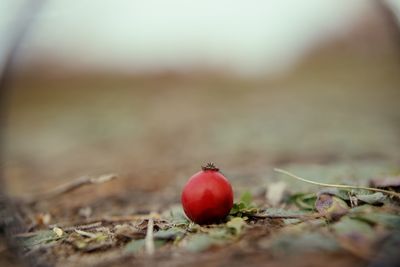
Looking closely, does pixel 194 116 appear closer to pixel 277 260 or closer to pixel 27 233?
pixel 27 233

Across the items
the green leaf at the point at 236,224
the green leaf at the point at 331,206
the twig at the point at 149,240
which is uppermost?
the green leaf at the point at 331,206

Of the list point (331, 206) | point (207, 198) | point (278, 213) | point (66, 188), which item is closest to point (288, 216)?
point (278, 213)

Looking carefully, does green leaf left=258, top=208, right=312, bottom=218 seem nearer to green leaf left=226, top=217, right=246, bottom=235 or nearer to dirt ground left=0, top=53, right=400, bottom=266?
dirt ground left=0, top=53, right=400, bottom=266

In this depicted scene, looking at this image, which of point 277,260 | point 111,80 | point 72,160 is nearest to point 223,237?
point 277,260

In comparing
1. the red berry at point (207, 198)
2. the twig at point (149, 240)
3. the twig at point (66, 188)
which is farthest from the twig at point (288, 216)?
the twig at point (66, 188)

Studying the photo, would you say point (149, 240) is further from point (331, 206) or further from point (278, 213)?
point (331, 206)

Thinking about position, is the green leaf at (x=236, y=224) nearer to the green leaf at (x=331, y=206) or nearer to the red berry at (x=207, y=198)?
the red berry at (x=207, y=198)
